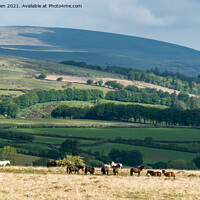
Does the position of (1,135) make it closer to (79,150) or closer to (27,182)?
(79,150)

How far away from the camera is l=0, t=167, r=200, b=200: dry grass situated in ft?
162

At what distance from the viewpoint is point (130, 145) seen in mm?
185375

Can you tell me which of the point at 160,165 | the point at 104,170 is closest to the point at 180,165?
the point at 160,165

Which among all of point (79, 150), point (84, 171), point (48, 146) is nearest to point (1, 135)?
point (48, 146)

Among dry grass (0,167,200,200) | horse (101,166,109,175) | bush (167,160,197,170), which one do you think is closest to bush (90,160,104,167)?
bush (167,160,197,170)

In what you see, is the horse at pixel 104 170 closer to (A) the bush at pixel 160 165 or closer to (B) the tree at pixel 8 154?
(B) the tree at pixel 8 154

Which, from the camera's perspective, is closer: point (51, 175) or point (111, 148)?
point (51, 175)

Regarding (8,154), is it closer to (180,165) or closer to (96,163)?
(96,163)

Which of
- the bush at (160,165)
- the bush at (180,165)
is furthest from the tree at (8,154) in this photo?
the bush at (180,165)

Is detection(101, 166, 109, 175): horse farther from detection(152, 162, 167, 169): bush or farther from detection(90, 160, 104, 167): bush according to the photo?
detection(152, 162, 167, 169): bush

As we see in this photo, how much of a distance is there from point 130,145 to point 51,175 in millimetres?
125562

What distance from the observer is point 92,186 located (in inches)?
2130

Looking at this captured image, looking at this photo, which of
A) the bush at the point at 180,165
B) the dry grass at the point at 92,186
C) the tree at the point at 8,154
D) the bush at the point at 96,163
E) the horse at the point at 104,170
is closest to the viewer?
the dry grass at the point at 92,186

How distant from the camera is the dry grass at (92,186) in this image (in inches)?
1943
